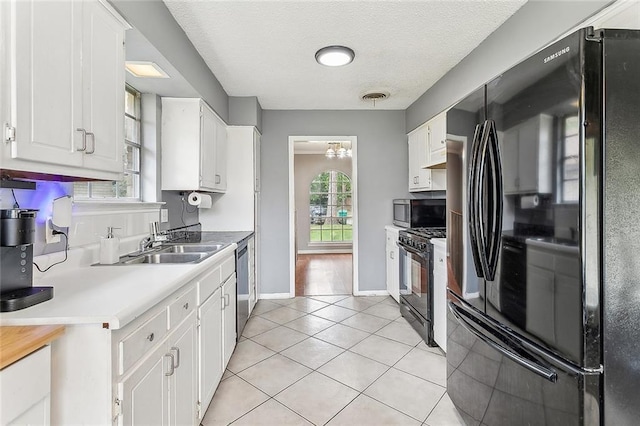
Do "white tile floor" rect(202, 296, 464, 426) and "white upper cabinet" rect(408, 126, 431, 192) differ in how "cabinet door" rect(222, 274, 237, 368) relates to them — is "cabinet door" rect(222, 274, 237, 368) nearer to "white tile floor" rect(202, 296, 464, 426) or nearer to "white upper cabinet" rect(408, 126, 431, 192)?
"white tile floor" rect(202, 296, 464, 426)

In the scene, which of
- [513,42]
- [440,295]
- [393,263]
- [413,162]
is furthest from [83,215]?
[413,162]

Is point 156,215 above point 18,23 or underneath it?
underneath

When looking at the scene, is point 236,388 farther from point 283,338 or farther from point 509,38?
point 509,38

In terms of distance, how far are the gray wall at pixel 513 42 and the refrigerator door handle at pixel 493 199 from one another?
0.83 m

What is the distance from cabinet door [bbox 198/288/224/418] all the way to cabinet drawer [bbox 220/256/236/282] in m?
0.13

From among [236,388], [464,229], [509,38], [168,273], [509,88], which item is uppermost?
[509,38]

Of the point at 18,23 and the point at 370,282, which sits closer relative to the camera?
the point at 18,23

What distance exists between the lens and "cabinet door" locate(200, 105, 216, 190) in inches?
114

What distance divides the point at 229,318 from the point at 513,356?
1.86 metres

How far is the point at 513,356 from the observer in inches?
50.8

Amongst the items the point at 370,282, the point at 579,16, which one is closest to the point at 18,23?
the point at 579,16

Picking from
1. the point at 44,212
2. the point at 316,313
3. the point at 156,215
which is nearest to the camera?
the point at 44,212

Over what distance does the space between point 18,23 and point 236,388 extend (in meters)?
2.16

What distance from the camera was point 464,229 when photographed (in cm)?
172
